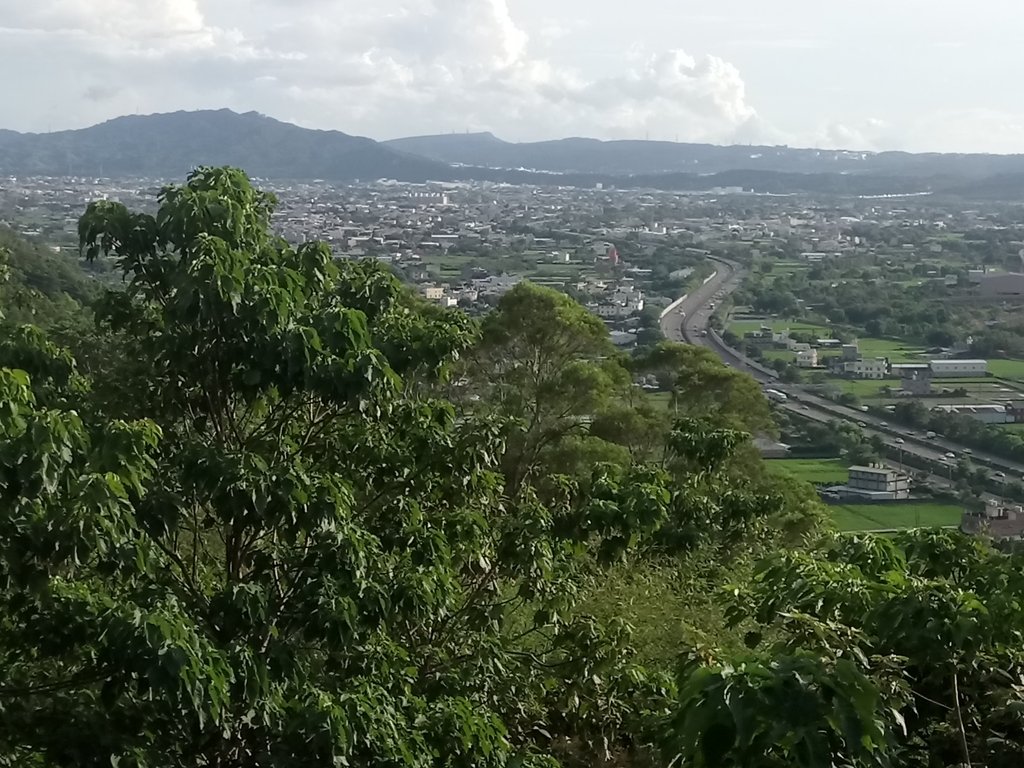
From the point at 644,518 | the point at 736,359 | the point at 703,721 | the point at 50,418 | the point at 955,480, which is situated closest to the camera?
the point at 703,721

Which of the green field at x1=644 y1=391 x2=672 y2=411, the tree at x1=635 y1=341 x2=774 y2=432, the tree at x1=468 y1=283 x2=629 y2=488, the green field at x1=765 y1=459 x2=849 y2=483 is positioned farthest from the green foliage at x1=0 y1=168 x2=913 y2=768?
the green field at x1=765 y1=459 x2=849 y2=483

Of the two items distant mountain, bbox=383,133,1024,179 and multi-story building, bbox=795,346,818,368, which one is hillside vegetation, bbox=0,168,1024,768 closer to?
multi-story building, bbox=795,346,818,368

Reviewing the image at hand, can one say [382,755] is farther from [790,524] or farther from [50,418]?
[790,524]

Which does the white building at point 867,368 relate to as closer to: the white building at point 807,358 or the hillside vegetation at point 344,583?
the white building at point 807,358

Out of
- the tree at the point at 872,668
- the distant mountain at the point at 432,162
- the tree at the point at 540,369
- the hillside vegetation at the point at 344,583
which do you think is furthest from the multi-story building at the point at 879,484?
the distant mountain at the point at 432,162

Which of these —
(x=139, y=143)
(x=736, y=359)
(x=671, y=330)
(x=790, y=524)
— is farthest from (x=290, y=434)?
(x=139, y=143)
